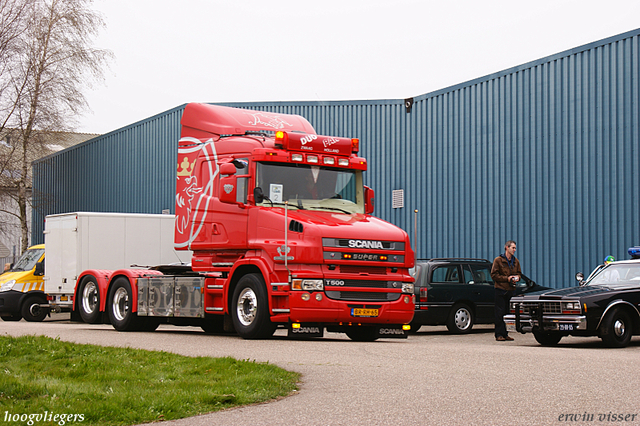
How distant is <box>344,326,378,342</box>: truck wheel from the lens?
43.9 feet

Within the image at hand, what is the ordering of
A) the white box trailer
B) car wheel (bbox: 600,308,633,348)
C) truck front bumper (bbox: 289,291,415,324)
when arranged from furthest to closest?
1. the white box trailer
2. car wheel (bbox: 600,308,633,348)
3. truck front bumper (bbox: 289,291,415,324)

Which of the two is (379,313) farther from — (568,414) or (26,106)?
(26,106)

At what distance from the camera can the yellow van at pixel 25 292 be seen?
22.4 meters

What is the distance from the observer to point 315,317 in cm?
1204

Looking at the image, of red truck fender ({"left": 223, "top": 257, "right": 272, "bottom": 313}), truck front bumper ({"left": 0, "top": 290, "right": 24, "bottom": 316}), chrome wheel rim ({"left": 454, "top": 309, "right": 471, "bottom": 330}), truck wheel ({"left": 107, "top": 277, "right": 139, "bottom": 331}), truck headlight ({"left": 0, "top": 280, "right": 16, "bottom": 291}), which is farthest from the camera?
truck headlight ({"left": 0, "top": 280, "right": 16, "bottom": 291})

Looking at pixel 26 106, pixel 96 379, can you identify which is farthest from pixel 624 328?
pixel 26 106

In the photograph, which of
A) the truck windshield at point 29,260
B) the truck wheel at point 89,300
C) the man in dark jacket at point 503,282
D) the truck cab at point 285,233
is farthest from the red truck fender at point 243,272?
the truck windshield at point 29,260

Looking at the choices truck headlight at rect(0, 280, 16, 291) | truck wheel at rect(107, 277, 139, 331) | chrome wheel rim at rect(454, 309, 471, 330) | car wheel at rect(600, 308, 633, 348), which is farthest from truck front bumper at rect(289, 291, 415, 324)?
truck headlight at rect(0, 280, 16, 291)

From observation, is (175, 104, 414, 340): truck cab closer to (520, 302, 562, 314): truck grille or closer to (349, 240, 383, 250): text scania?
(349, 240, 383, 250): text scania

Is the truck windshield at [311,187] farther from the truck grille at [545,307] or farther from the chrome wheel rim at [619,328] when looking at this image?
the chrome wheel rim at [619,328]

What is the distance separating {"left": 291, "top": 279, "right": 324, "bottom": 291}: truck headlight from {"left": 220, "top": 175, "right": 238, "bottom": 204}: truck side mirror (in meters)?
1.96

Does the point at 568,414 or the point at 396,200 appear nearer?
the point at 568,414

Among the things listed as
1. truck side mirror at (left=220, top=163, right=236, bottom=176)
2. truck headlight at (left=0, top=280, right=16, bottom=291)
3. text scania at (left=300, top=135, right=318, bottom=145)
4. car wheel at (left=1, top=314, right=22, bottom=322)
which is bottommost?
car wheel at (left=1, top=314, right=22, bottom=322)

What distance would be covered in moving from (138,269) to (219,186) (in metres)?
3.88
